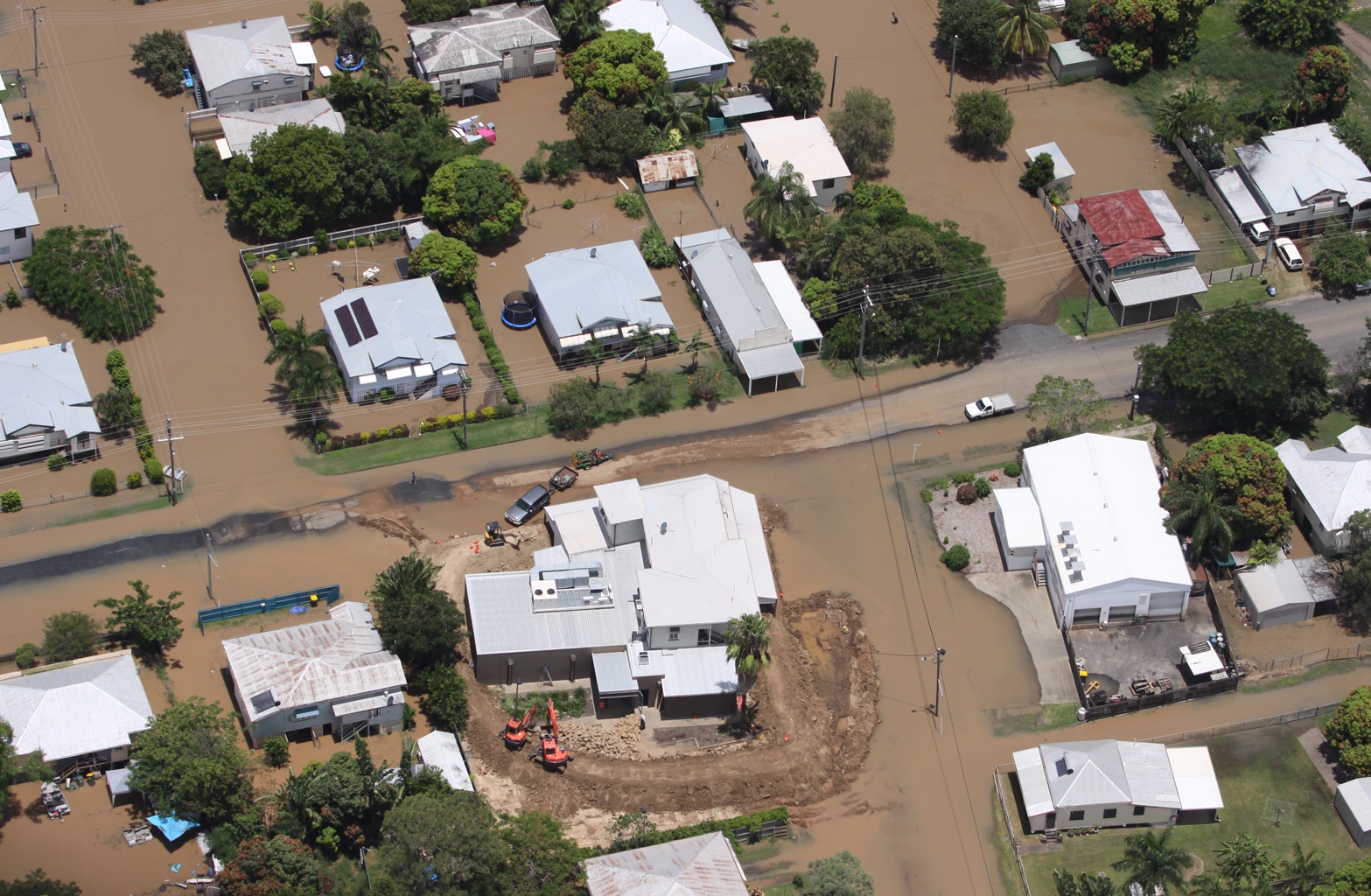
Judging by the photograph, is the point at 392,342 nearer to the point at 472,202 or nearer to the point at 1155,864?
the point at 472,202

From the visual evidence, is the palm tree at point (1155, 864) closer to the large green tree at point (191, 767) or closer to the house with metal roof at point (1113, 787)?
the house with metal roof at point (1113, 787)

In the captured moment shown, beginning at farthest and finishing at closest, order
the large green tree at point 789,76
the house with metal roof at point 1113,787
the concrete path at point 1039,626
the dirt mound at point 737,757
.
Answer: the large green tree at point 789,76 → the concrete path at point 1039,626 → the dirt mound at point 737,757 → the house with metal roof at point 1113,787

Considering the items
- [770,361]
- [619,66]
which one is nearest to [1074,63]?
[619,66]

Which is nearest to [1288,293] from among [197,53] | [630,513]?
[630,513]

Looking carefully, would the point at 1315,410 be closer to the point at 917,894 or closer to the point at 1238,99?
the point at 1238,99

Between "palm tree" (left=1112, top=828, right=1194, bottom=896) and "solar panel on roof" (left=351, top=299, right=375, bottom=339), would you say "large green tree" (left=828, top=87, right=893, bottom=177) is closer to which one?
"solar panel on roof" (left=351, top=299, right=375, bottom=339)

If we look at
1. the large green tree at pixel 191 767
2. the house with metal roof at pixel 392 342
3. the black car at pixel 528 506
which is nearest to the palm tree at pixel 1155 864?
the black car at pixel 528 506

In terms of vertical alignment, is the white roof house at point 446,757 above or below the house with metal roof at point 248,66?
below
